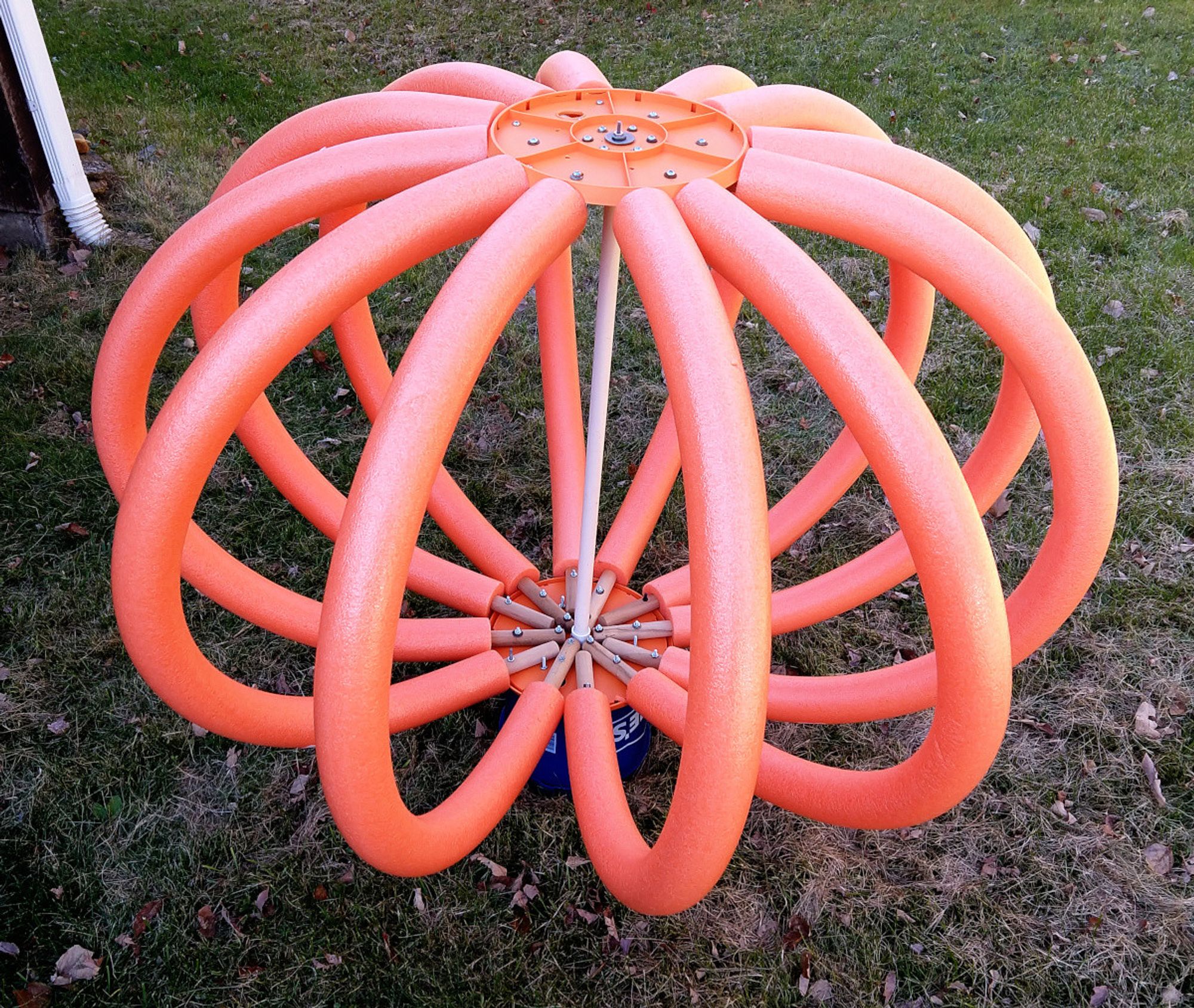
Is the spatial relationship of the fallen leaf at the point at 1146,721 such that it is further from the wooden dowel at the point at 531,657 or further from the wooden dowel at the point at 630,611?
the wooden dowel at the point at 531,657

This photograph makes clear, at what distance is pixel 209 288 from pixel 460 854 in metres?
2.03

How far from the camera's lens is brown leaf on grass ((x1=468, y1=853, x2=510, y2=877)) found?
12.1 ft

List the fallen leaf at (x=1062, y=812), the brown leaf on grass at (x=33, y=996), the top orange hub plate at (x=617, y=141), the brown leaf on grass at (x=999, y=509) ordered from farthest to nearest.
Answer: the brown leaf on grass at (x=999, y=509), the fallen leaf at (x=1062, y=812), the brown leaf on grass at (x=33, y=996), the top orange hub plate at (x=617, y=141)

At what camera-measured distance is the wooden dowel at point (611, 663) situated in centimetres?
345

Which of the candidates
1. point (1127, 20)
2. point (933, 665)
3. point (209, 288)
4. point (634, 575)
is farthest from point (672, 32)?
point (933, 665)

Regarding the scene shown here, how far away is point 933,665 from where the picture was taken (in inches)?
109

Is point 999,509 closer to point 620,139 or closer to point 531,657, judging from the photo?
point 531,657

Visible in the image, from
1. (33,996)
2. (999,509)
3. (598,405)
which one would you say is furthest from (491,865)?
(999,509)

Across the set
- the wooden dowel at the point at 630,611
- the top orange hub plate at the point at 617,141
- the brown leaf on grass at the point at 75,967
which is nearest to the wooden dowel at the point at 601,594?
the wooden dowel at the point at 630,611

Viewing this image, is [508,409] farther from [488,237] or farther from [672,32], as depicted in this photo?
[672,32]

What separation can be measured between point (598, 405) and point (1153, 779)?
3.00m

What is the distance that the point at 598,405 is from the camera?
2.99 meters

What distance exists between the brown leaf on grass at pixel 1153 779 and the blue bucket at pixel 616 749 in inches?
85.6

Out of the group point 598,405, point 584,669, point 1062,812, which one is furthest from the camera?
point 1062,812
